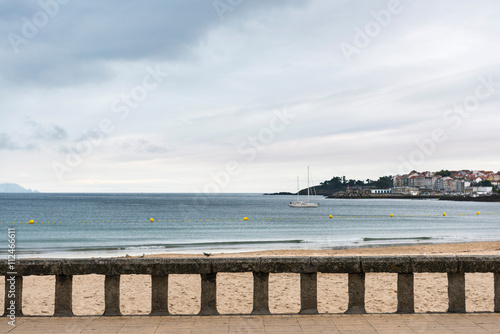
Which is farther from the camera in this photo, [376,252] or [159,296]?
[376,252]

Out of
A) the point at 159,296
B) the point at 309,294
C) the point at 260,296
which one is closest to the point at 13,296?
the point at 159,296

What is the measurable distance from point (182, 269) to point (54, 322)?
159 cm

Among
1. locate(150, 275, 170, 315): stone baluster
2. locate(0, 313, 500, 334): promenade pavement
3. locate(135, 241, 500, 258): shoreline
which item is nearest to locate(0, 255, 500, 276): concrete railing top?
locate(150, 275, 170, 315): stone baluster

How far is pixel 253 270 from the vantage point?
5.57 metres

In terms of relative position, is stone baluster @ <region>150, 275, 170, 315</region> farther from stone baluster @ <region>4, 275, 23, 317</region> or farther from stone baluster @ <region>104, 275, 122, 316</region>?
stone baluster @ <region>4, 275, 23, 317</region>

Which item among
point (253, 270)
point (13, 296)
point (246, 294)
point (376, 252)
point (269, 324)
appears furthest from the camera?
point (376, 252)

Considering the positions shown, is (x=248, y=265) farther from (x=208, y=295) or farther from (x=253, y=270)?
(x=208, y=295)

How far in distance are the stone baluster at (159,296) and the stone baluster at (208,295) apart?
462 mm

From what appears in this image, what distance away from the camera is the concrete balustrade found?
5.49m

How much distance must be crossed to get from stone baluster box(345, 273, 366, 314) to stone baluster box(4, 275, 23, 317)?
411 cm

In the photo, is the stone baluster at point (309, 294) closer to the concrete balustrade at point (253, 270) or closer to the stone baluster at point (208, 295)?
the concrete balustrade at point (253, 270)

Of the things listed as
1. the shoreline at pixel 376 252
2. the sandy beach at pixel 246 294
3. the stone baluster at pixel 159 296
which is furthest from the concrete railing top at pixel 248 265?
the shoreline at pixel 376 252

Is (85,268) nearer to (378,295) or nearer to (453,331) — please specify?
(453,331)

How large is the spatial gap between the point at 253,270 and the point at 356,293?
4.41 ft
